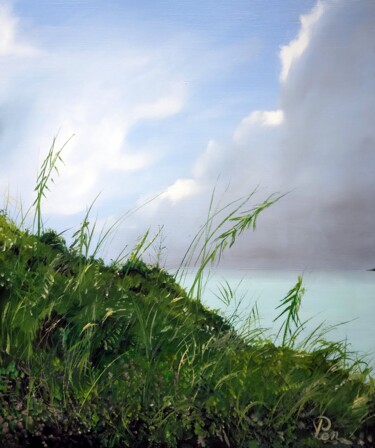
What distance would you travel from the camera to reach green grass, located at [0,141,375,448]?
2.55 m

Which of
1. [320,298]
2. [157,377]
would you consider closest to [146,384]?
[157,377]

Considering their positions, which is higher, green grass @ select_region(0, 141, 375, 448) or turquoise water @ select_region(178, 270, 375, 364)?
turquoise water @ select_region(178, 270, 375, 364)

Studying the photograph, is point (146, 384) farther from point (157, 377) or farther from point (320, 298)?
point (320, 298)

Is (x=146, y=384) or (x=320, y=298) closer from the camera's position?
(x=146, y=384)

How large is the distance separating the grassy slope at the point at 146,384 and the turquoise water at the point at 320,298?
313 millimetres

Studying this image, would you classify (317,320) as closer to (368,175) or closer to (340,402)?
(340,402)

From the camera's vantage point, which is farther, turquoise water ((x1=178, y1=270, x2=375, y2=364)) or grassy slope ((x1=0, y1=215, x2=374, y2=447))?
turquoise water ((x1=178, y1=270, x2=375, y2=364))

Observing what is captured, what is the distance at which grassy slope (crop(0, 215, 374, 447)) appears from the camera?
101 inches

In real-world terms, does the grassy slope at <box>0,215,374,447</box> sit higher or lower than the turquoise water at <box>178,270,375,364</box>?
lower

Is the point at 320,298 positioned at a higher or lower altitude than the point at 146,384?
higher

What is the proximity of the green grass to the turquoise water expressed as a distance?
0.44 feet

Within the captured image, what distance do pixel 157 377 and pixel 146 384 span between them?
0.26 ft

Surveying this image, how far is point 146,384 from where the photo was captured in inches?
104

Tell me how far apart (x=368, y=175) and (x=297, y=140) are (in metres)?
0.56
